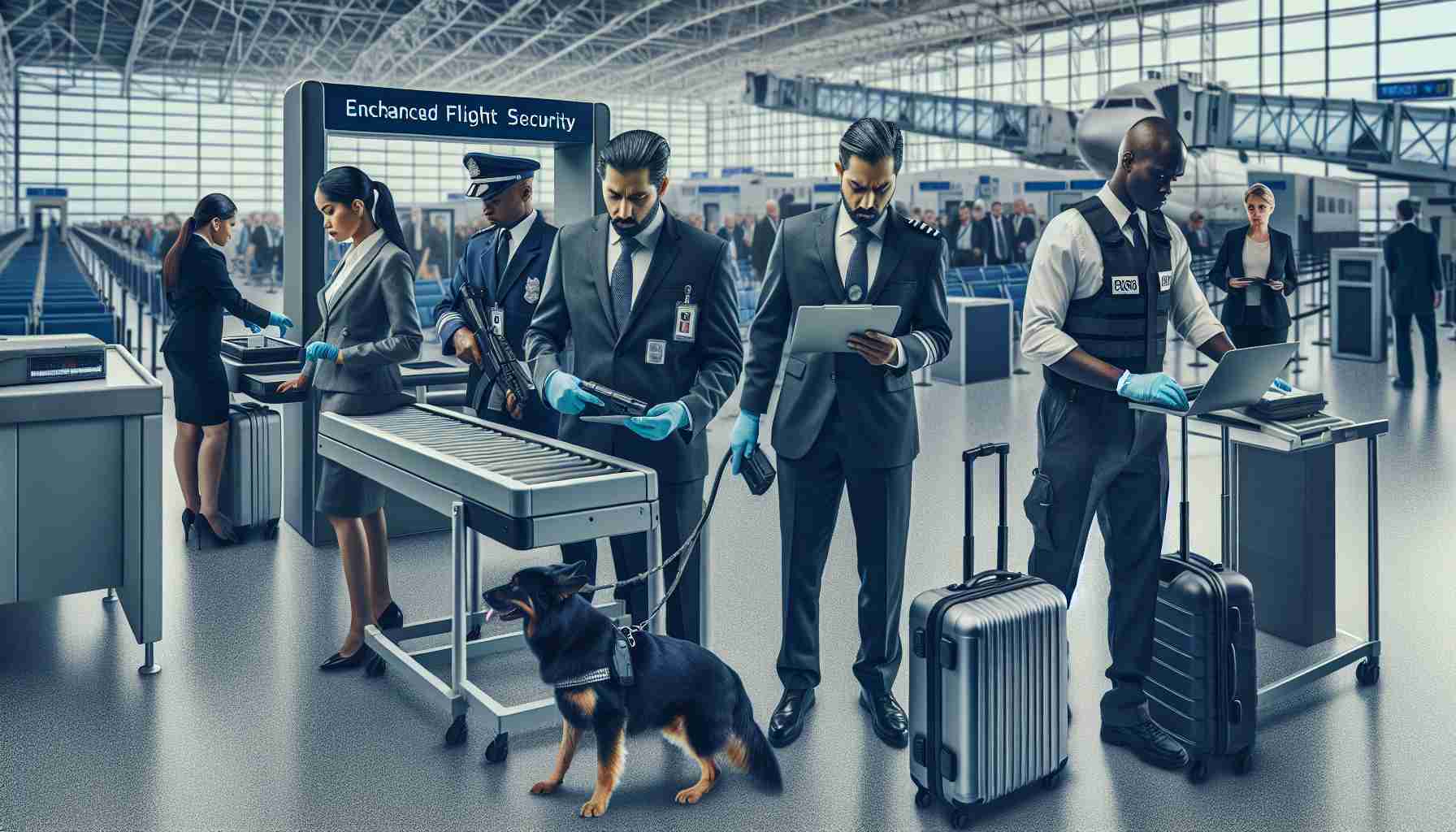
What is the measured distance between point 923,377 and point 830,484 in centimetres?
840

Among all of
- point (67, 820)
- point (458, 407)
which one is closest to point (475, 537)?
point (67, 820)

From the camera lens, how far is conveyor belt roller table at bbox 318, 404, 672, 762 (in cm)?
270

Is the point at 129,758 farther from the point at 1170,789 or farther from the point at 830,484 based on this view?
the point at 1170,789

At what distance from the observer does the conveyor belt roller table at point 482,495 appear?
2701 millimetres

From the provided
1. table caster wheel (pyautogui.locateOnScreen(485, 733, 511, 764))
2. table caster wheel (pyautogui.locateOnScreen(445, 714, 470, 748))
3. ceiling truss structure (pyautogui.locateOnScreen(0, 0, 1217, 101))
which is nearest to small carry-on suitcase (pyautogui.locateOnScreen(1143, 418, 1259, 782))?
table caster wheel (pyautogui.locateOnScreen(485, 733, 511, 764))

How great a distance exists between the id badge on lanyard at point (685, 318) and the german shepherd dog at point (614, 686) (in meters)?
0.70

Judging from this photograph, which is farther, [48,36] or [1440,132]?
[48,36]

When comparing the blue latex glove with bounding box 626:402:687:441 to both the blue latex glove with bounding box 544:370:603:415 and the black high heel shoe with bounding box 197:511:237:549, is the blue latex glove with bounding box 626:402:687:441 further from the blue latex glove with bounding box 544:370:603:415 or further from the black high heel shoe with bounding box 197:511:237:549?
the black high heel shoe with bounding box 197:511:237:549

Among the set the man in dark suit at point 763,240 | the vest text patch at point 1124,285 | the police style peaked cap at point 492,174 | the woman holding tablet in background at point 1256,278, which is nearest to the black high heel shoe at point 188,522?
the police style peaked cap at point 492,174

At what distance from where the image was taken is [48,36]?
34.4 m

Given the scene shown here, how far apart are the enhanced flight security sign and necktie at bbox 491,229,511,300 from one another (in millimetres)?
990

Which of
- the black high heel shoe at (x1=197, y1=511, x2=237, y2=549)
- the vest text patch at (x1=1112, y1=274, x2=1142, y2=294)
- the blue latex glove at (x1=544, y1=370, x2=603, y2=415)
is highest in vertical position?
the vest text patch at (x1=1112, y1=274, x2=1142, y2=294)

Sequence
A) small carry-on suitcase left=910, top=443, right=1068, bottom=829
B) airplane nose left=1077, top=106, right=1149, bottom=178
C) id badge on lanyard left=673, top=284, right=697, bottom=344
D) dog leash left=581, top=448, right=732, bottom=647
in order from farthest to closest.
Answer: airplane nose left=1077, top=106, right=1149, bottom=178 < id badge on lanyard left=673, top=284, right=697, bottom=344 < dog leash left=581, top=448, right=732, bottom=647 < small carry-on suitcase left=910, top=443, right=1068, bottom=829

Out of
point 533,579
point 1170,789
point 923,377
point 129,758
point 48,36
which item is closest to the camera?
point 533,579
